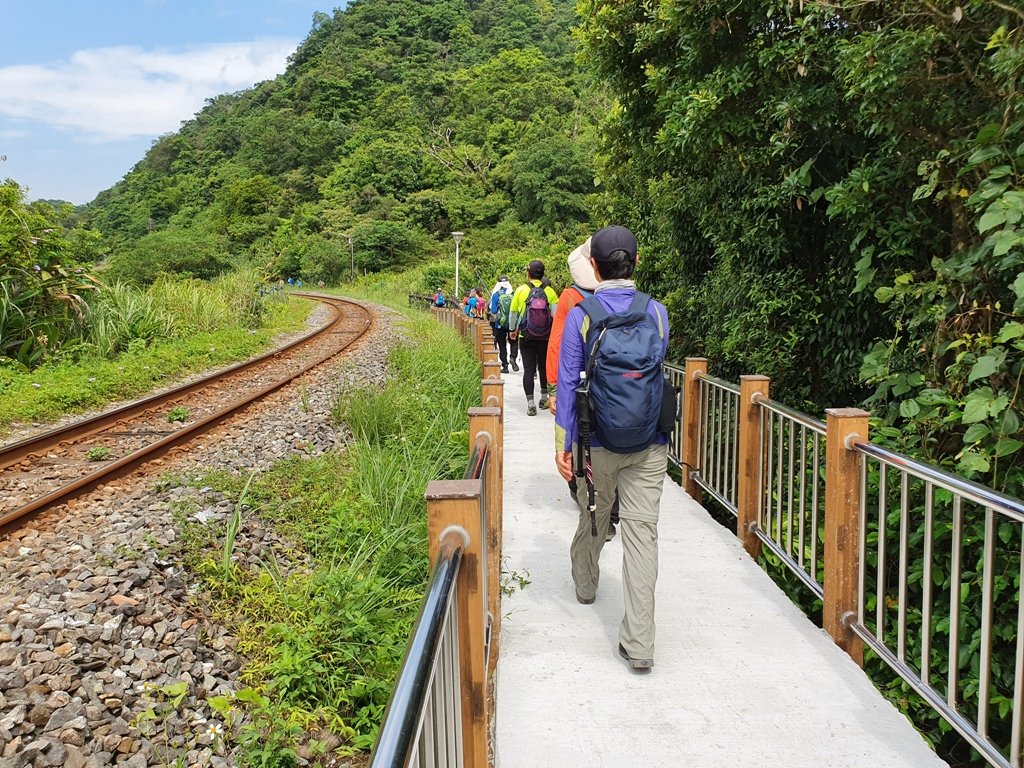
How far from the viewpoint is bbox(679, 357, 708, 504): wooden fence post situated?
635 cm

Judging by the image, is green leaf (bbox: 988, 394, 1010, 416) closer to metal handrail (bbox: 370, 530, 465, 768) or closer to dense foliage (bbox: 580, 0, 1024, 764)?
dense foliage (bbox: 580, 0, 1024, 764)

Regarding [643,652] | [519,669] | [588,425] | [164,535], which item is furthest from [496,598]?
[164,535]

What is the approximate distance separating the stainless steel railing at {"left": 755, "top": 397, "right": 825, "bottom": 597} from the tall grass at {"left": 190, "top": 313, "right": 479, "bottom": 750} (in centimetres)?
221

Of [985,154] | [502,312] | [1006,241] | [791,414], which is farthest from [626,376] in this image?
[502,312]

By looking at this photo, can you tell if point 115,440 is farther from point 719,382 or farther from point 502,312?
point 719,382

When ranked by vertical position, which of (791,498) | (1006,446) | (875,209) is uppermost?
(875,209)

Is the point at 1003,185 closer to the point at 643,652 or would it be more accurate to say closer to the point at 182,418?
the point at 643,652

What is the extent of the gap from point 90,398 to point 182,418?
6.88 ft

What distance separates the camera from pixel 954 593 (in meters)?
2.83

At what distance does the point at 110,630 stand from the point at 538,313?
560 centimetres

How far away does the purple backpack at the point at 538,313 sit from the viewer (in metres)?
8.52

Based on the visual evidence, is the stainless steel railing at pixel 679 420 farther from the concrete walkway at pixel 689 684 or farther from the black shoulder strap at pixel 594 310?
the black shoulder strap at pixel 594 310

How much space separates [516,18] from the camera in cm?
10525

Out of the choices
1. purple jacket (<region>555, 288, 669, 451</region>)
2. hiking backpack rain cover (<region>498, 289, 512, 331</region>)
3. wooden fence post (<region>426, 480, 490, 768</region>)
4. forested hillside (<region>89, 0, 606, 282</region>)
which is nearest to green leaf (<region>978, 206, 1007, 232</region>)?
purple jacket (<region>555, 288, 669, 451</region>)
